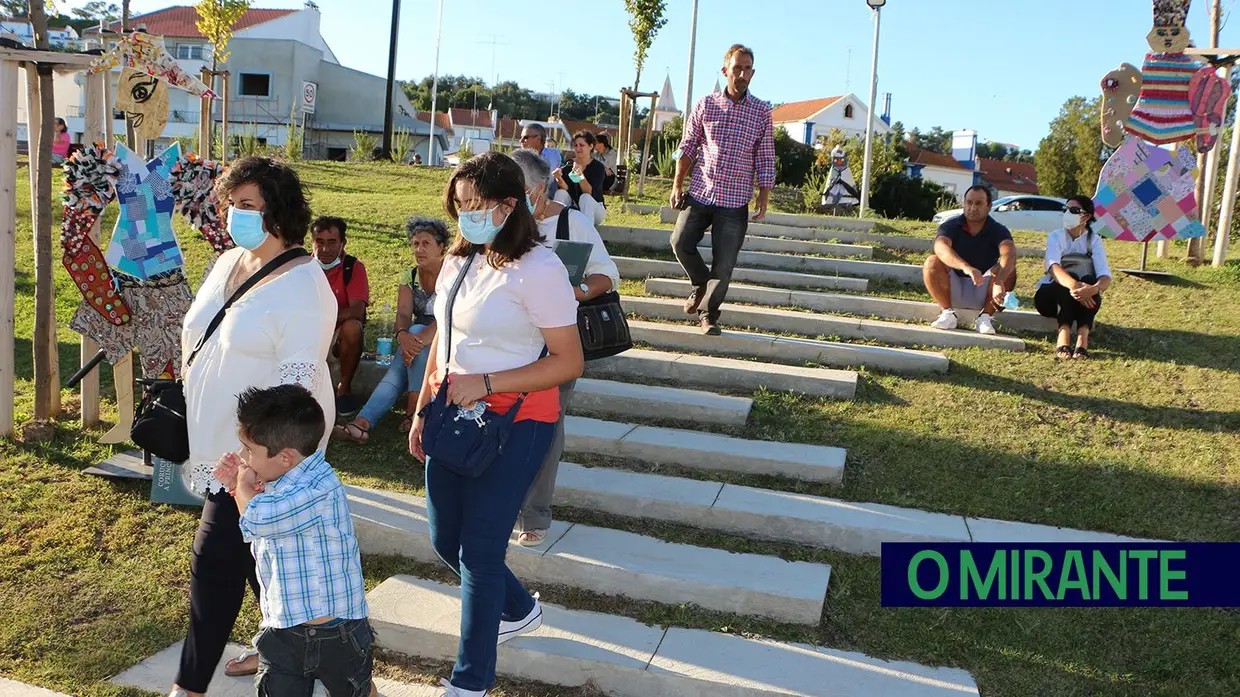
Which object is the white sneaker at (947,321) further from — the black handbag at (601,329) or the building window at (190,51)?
the building window at (190,51)

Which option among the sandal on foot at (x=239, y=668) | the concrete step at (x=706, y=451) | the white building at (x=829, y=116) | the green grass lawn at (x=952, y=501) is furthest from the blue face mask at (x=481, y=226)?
the white building at (x=829, y=116)

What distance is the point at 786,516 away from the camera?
182 inches

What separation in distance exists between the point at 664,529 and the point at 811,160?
1879 centimetres

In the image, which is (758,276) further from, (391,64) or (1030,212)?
(391,64)

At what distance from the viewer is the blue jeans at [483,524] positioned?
3018mm

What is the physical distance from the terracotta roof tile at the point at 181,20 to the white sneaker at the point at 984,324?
4035cm

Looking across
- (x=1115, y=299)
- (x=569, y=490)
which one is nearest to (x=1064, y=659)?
(x=569, y=490)

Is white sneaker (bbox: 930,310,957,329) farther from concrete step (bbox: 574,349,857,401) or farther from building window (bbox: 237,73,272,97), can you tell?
building window (bbox: 237,73,272,97)

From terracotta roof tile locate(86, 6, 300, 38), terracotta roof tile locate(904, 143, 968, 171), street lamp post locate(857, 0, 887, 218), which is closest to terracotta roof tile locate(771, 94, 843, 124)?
terracotta roof tile locate(904, 143, 968, 171)

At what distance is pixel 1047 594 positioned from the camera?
426 cm

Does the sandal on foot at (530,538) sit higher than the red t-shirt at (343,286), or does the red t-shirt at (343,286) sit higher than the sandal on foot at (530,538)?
the red t-shirt at (343,286)

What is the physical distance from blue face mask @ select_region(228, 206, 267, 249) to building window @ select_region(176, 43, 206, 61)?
4384 centimetres

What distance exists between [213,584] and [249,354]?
0.74 meters

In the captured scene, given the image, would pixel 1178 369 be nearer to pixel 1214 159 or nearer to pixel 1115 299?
pixel 1115 299
